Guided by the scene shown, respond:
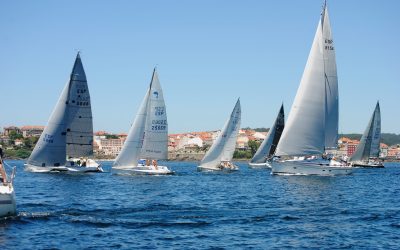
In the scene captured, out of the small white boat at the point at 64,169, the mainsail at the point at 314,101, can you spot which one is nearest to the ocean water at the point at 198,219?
the mainsail at the point at 314,101

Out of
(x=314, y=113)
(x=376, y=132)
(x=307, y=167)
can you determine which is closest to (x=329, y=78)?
(x=314, y=113)

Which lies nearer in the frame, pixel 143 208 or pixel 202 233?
pixel 202 233

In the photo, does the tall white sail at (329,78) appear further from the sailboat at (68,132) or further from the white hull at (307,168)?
the sailboat at (68,132)

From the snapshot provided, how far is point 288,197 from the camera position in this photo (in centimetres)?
3697

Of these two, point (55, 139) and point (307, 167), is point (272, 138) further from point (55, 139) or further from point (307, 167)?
point (55, 139)

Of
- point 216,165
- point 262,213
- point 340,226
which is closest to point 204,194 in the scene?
point 262,213

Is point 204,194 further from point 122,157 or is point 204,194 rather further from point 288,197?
point 122,157

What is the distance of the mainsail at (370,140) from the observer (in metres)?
106

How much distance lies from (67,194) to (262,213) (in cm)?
1376

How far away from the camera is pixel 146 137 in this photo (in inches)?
2341

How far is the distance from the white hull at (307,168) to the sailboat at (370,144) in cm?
4981

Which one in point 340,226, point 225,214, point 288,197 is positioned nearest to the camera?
point 340,226

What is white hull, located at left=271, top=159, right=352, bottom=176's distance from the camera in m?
56.5

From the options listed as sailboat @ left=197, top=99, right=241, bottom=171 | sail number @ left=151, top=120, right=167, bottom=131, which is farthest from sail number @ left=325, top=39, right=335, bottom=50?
sailboat @ left=197, top=99, right=241, bottom=171
